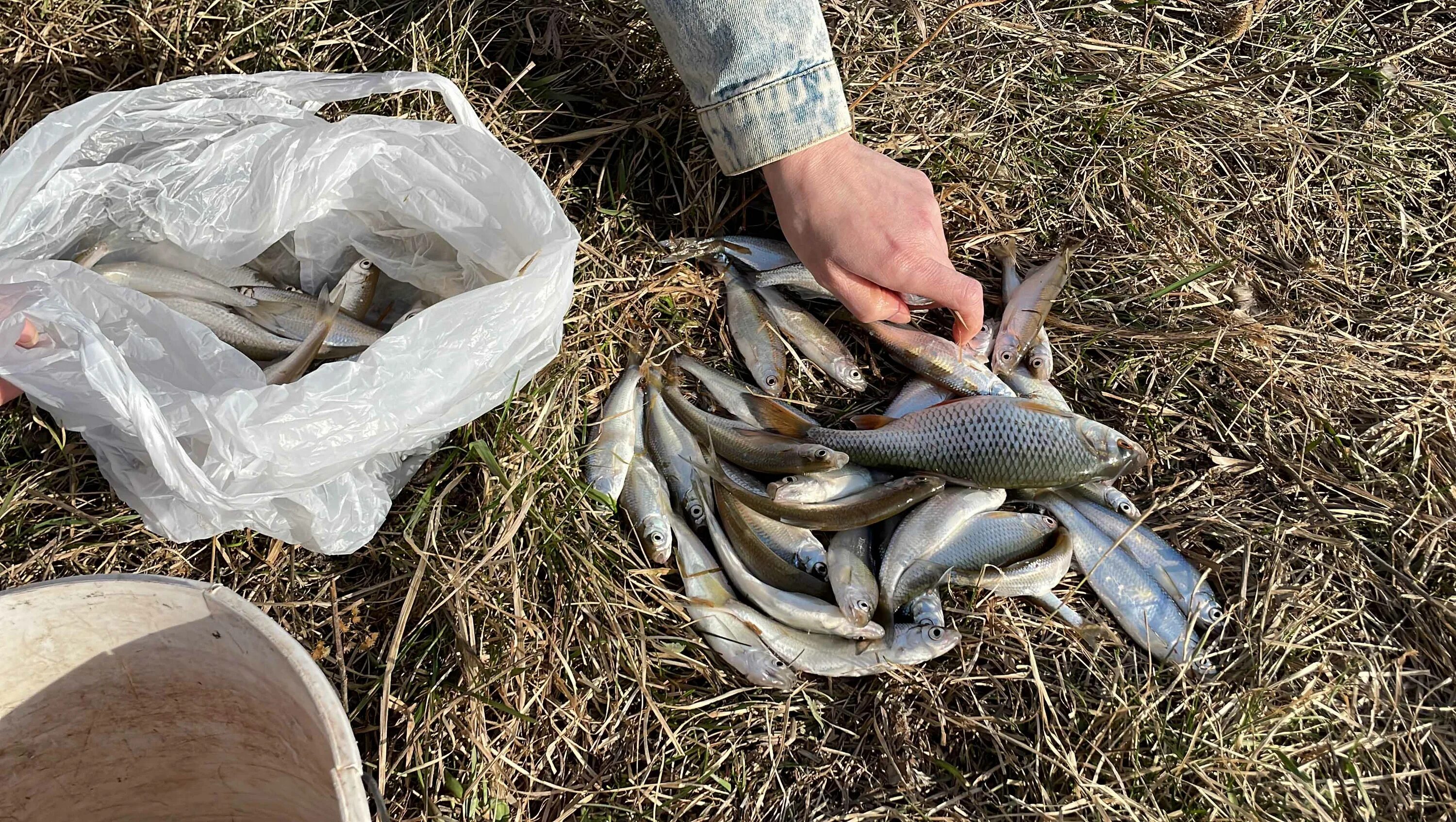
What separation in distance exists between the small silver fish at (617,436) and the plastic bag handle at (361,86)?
0.72 meters

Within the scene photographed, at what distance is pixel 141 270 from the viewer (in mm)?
2041

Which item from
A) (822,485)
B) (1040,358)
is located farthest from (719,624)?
(1040,358)

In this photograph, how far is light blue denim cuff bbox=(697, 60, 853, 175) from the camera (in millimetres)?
1892

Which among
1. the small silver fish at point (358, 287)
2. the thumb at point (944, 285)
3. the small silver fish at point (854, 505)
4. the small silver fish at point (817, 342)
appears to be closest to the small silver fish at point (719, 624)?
the small silver fish at point (854, 505)

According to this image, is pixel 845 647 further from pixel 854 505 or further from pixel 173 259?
pixel 173 259

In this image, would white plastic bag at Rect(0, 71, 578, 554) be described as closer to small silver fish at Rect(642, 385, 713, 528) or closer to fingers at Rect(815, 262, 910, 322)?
small silver fish at Rect(642, 385, 713, 528)

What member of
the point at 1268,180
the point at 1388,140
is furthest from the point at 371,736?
the point at 1388,140

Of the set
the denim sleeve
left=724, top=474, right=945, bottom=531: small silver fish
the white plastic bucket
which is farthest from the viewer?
left=724, top=474, right=945, bottom=531: small silver fish

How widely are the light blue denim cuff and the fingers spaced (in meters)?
0.29

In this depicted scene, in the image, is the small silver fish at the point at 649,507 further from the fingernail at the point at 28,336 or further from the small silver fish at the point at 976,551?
the fingernail at the point at 28,336

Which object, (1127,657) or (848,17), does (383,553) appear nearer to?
(1127,657)

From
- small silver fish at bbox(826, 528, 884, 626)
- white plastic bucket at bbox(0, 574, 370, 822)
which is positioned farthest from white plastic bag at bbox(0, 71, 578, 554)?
small silver fish at bbox(826, 528, 884, 626)

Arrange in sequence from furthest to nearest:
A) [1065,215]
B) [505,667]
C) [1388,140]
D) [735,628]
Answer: [1388,140] → [1065,215] → [735,628] → [505,667]

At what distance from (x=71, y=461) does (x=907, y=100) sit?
248 cm
